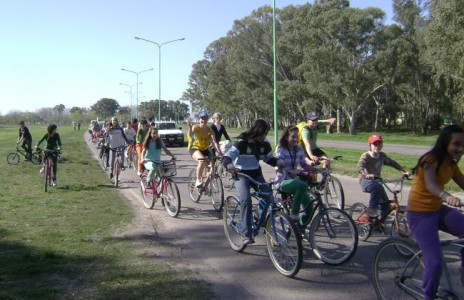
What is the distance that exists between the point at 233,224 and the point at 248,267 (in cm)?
87

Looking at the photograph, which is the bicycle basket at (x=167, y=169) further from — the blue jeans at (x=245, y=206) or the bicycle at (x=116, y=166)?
the bicycle at (x=116, y=166)

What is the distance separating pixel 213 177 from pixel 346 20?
4016 cm

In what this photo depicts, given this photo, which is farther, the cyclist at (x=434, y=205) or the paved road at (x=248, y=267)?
the paved road at (x=248, y=267)

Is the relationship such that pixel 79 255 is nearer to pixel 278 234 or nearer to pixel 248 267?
pixel 248 267

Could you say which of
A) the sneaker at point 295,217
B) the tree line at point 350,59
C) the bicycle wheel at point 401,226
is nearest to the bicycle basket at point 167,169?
the sneaker at point 295,217

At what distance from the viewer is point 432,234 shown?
366 centimetres

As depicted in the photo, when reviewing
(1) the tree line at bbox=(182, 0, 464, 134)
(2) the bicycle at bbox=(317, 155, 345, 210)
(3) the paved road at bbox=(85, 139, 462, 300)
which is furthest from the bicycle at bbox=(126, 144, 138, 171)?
(1) the tree line at bbox=(182, 0, 464, 134)

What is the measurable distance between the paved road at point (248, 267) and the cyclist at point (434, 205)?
1.00m

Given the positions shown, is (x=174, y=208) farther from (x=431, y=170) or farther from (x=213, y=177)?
(x=431, y=170)

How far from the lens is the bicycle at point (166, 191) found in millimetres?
8523

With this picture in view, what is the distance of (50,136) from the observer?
12.3 meters

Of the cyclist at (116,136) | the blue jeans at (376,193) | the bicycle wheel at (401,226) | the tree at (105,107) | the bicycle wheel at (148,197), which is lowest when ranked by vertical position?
the bicycle wheel at (148,197)

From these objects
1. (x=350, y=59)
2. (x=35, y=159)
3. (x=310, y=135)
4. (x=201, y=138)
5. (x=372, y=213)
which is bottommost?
(x=35, y=159)

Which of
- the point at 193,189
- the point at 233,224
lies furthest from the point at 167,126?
the point at 233,224
